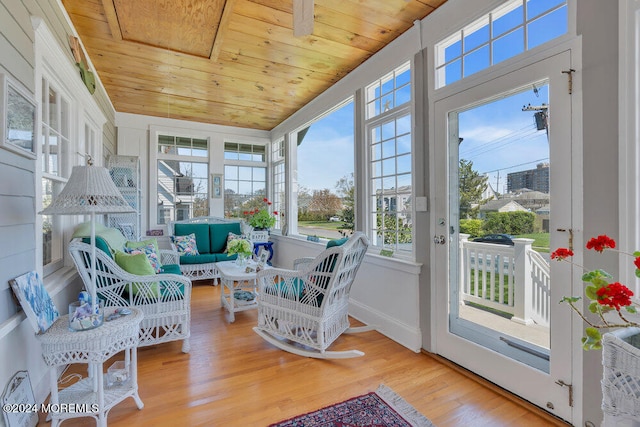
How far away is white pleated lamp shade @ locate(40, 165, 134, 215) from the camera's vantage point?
170cm

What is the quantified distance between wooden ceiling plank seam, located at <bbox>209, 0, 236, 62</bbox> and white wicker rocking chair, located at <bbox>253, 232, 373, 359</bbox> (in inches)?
77.5

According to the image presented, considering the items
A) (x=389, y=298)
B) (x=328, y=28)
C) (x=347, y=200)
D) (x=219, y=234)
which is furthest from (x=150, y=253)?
(x=328, y=28)

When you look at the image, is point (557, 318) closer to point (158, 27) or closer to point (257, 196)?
point (158, 27)

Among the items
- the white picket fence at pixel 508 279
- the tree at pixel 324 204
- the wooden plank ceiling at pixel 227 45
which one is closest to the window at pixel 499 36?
the wooden plank ceiling at pixel 227 45

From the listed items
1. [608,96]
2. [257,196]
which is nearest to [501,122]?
[608,96]

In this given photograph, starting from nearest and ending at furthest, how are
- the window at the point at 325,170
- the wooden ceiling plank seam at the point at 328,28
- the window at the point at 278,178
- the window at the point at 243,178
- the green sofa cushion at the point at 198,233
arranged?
the wooden ceiling plank seam at the point at 328,28 < the window at the point at 325,170 < the green sofa cushion at the point at 198,233 < the window at the point at 278,178 < the window at the point at 243,178

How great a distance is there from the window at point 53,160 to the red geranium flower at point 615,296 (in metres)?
3.14

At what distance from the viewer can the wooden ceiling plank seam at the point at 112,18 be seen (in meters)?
2.34

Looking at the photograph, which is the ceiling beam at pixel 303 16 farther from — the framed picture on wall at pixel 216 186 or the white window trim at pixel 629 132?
the framed picture on wall at pixel 216 186

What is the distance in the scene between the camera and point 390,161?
3.05 meters

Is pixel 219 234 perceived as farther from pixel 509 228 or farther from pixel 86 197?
pixel 509 228

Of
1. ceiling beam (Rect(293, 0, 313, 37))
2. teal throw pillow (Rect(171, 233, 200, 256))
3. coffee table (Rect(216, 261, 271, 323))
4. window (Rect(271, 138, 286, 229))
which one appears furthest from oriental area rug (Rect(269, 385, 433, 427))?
window (Rect(271, 138, 286, 229))

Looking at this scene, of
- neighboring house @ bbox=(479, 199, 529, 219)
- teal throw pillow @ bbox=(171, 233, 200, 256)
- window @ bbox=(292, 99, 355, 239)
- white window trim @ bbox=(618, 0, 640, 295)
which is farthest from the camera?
teal throw pillow @ bbox=(171, 233, 200, 256)

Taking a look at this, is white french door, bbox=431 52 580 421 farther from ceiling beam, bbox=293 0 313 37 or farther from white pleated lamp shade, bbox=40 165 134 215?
white pleated lamp shade, bbox=40 165 134 215
